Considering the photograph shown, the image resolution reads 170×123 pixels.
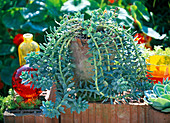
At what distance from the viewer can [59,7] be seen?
7.30 ft

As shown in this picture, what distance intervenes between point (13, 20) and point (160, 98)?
69.2 inches

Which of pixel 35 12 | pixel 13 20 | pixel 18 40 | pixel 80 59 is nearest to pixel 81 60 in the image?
pixel 80 59

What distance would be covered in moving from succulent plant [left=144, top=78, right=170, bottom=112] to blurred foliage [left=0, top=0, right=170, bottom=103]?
1128 millimetres

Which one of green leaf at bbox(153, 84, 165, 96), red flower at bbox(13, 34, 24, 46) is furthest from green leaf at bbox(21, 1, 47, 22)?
green leaf at bbox(153, 84, 165, 96)

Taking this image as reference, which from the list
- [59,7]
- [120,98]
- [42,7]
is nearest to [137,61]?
[120,98]

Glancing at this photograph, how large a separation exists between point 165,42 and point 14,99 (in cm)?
156

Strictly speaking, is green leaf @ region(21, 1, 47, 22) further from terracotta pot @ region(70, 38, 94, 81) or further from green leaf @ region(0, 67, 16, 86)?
terracotta pot @ region(70, 38, 94, 81)

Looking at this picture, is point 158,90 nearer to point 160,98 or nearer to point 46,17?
point 160,98

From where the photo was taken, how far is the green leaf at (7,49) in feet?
7.71

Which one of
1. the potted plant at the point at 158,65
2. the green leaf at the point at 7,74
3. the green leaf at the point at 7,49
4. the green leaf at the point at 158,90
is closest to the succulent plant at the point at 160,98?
the green leaf at the point at 158,90

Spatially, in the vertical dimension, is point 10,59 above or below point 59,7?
below

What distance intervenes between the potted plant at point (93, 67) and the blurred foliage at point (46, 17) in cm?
104

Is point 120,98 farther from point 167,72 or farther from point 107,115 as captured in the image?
point 167,72

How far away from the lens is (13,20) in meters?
2.33
